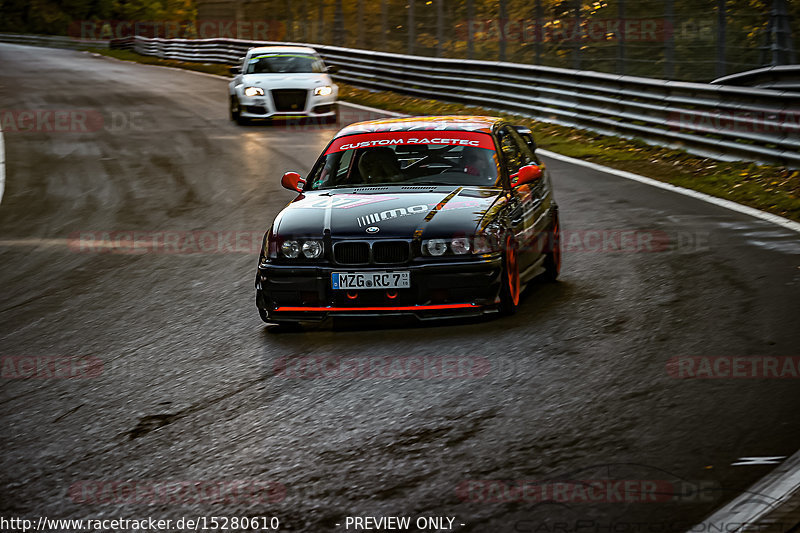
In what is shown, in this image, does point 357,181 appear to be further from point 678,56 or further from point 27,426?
point 678,56

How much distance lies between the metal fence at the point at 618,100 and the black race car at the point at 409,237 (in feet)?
22.6

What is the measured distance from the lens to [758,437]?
4906 mm

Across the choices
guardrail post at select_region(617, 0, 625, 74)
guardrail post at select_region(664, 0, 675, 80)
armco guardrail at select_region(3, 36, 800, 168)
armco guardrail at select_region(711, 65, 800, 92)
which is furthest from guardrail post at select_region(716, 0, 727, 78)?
guardrail post at select_region(617, 0, 625, 74)

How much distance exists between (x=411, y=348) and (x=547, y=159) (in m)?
10.7

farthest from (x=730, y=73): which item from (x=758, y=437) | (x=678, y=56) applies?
(x=758, y=437)

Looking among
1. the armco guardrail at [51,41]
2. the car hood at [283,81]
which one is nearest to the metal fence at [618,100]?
the car hood at [283,81]

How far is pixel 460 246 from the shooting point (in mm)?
7066

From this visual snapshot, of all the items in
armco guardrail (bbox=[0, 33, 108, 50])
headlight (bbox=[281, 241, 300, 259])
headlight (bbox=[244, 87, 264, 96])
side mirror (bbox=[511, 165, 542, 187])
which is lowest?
headlight (bbox=[281, 241, 300, 259])

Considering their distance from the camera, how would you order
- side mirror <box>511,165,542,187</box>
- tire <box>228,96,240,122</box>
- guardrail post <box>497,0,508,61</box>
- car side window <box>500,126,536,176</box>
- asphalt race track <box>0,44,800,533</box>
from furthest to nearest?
guardrail post <box>497,0,508,61</box>, tire <box>228,96,240,122</box>, car side window <box>500,126,536,176</box>, side mirror <box>511,165,542,187</box>, asphalt race track <box>0,44,800,533</box>

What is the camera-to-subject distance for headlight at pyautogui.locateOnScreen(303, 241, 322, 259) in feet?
23.6

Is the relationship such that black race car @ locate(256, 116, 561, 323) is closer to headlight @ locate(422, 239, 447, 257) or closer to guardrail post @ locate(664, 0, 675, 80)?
headlight @ locate(422, 239, 447, 257)

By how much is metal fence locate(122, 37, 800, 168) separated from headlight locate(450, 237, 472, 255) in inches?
309

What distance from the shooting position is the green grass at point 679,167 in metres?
12.8

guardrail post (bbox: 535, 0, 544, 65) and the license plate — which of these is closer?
the license plate
